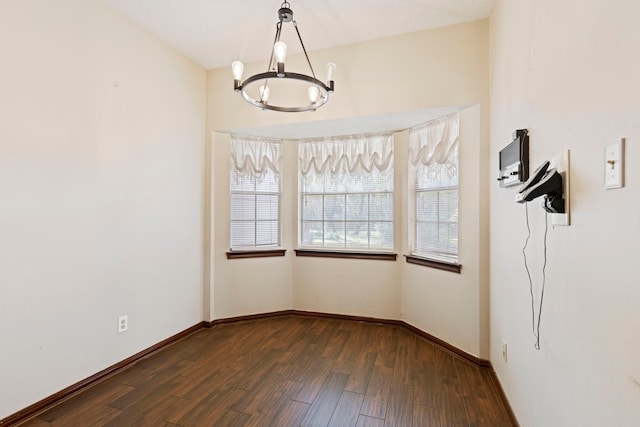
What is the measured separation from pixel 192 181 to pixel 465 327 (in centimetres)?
307

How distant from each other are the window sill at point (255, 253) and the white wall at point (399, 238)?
7cm

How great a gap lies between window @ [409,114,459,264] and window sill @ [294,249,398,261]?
0.92 ft

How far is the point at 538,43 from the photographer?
1.46 meters

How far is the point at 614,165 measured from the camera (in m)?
0.86

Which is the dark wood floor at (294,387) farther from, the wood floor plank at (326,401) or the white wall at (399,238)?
the white wall at (399,238)

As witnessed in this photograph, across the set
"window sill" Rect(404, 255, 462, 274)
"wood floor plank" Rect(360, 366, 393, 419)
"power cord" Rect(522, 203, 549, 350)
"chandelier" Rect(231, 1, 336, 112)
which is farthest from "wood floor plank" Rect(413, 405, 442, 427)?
"chandelier" Rect(231, 1, 336, 112)

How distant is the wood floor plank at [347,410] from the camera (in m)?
1.87

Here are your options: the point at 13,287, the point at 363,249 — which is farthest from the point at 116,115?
the point at 363,249

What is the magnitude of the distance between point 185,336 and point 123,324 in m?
0.77

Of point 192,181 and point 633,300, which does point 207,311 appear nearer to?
point 192,181

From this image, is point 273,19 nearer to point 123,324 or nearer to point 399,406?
point 123,324

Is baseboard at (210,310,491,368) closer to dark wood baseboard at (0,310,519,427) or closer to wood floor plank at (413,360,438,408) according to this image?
dark wood baseboard at (0,310,519,427)

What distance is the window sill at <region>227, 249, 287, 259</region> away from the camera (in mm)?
3535

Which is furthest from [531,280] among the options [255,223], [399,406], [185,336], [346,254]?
[185,336]
